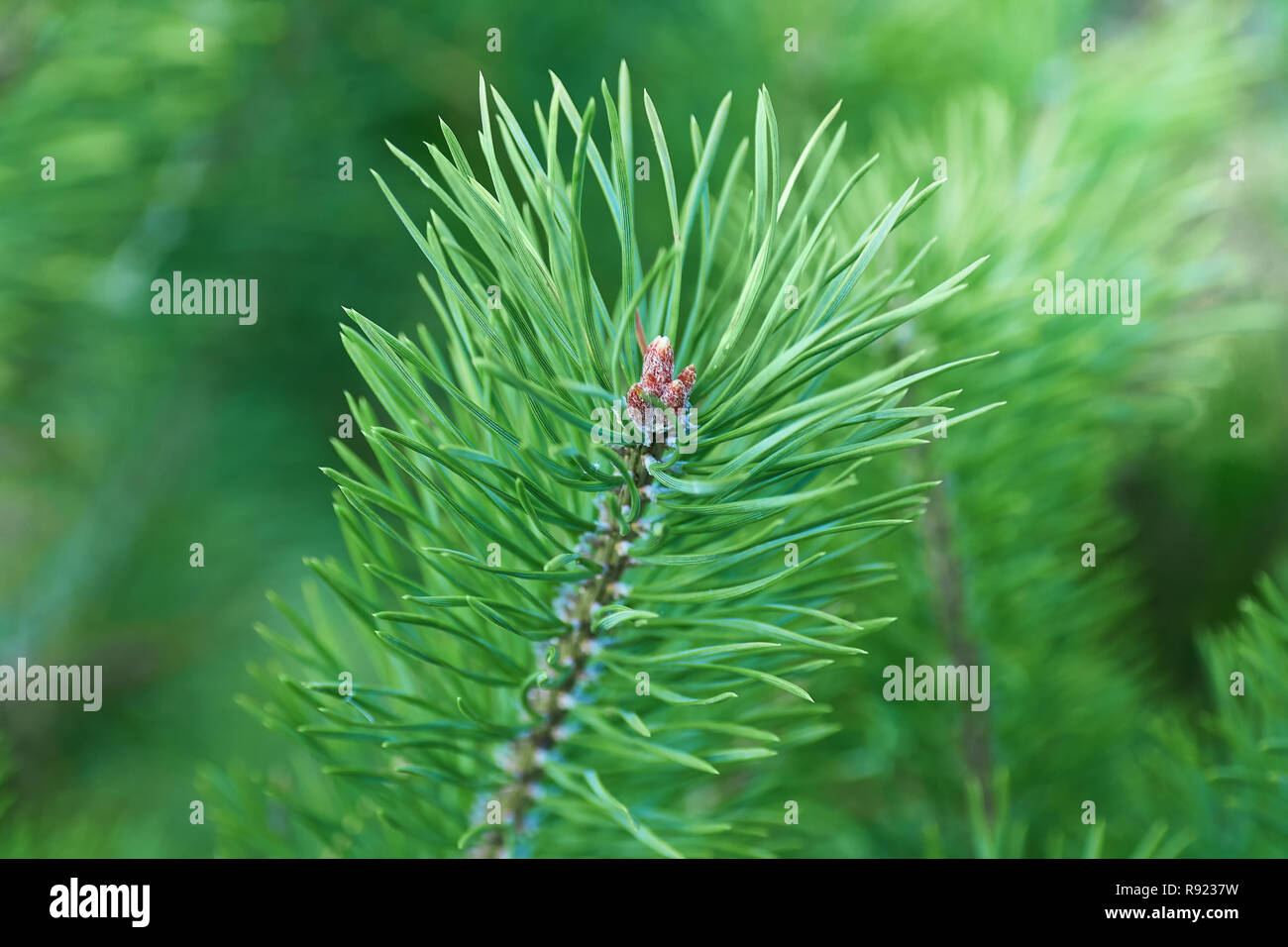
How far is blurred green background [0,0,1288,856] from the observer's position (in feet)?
1.60

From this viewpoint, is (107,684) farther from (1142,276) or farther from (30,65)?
(1142,276)

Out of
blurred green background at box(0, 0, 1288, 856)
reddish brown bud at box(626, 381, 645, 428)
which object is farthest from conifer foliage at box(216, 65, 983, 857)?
blurred green background at box(0, 0, 1288, 856)

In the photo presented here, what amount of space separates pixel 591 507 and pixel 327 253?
0.48 metres

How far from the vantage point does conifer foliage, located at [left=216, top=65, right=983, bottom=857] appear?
0.24m

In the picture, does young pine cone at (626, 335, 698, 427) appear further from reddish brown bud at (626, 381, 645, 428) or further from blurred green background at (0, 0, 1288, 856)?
blurred green background at (0, 0, 1288, 856)

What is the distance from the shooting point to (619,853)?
1.28 feet

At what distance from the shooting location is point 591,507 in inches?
12.5

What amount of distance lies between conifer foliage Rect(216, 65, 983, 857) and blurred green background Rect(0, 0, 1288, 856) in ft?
0.48

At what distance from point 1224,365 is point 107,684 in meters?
0.85

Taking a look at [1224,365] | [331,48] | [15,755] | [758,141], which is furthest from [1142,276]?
[15,755]

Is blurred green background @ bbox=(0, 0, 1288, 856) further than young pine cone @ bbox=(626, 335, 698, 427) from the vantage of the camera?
Yes

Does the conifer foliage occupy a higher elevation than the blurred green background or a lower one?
lower

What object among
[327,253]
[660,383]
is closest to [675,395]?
[660,383]

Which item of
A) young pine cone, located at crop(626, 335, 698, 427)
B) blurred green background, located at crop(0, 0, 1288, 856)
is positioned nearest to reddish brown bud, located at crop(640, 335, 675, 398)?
young pine cone, located at crop(626, 335, 698, 427)
